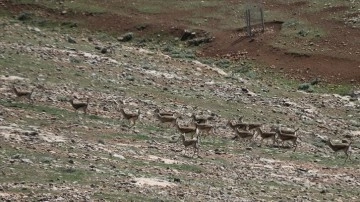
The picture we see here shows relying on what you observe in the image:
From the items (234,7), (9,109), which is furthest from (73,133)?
(234,7)

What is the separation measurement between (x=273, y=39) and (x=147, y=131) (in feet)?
85.0

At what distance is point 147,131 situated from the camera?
94.6 ft

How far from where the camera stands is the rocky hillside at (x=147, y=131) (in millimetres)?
21172

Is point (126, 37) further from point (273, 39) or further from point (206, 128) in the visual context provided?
point (206, 128)

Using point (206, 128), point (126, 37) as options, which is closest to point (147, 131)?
point (206, 128)

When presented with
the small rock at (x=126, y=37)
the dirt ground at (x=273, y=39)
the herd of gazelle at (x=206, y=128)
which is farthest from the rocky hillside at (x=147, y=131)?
the small rock at (x=126, y=37)

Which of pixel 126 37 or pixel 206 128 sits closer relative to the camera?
→ pixel 206 128

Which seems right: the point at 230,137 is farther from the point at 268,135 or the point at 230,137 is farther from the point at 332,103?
the point at 332,103

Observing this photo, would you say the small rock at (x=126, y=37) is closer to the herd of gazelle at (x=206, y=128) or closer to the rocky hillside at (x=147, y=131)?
the rocky hillside at (x=147, y=131)

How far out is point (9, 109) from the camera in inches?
1082

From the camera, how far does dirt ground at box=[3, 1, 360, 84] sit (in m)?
48.9

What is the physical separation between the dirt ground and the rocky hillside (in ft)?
13.1

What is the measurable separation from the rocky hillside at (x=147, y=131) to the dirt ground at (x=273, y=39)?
13.1 ft

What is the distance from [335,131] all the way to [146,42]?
21053 millimetres
